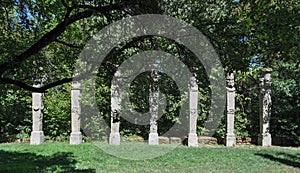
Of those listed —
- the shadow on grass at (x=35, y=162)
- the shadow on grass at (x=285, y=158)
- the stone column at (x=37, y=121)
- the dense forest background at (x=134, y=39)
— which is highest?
the dense forest background at (x=134, y=39)

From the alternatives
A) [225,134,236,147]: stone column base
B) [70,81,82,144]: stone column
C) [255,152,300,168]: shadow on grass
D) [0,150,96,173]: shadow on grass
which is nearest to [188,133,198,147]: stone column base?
[225,134,236,147]: stone column base

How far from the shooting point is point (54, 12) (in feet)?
14.5

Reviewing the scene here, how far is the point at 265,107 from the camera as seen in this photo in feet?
36.6

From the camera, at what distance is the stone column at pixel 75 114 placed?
1059cm

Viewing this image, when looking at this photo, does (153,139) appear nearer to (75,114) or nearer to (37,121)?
(75,114)

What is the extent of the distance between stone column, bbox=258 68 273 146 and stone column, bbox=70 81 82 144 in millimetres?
6364

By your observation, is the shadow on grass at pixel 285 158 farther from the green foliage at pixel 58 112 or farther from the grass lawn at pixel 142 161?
the green foliage at pixel 58 112

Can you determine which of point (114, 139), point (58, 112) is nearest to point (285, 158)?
point (114, 139)

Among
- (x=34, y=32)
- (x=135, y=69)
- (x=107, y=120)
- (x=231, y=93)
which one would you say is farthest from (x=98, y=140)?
(x=135, y=69)

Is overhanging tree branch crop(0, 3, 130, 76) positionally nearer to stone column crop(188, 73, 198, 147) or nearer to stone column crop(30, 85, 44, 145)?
stone column crop(30, 85, 44, 145)

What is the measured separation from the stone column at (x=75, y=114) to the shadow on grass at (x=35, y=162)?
203 cm

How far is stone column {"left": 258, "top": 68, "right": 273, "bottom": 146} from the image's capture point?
10914 mm

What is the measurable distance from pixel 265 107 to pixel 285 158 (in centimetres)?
323

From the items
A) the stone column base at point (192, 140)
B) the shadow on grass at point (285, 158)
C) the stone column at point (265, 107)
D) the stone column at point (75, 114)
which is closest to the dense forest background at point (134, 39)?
the shadow on grass at point (285, 158)
